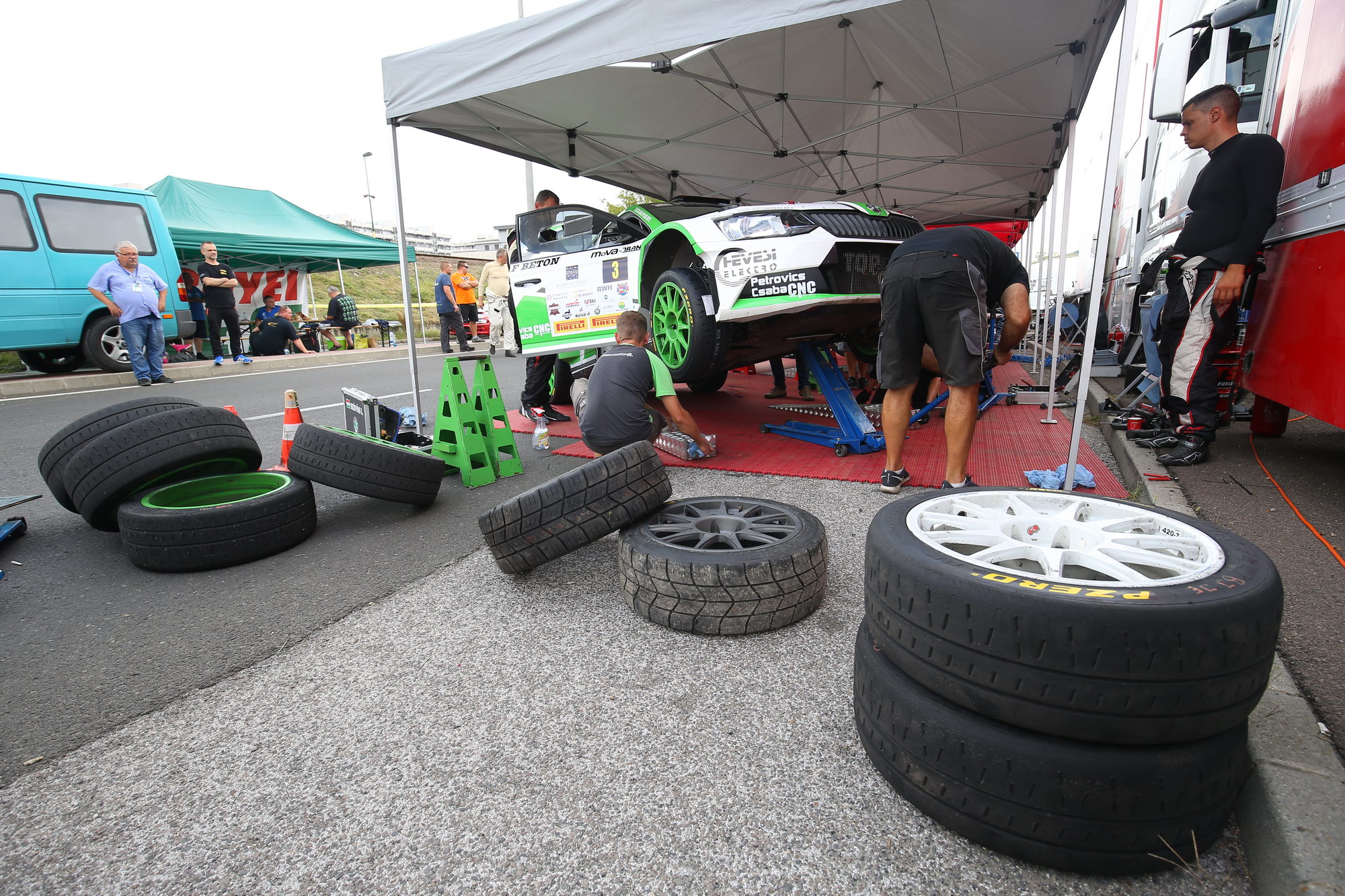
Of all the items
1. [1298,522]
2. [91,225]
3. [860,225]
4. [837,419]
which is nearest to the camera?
[1298,522]

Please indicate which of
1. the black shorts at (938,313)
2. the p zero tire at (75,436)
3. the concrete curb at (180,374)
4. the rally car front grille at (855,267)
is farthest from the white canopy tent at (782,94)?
the concrete curb at (180,374)

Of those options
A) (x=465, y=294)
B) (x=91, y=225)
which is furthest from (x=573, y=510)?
(x=465, y=294)

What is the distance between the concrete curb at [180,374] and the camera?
830cm

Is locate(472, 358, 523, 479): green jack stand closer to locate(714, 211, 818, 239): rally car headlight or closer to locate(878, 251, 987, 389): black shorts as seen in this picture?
locate(714, 211, 818, 239): rally car headlight

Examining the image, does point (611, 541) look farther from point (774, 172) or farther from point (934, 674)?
point (774, 172)

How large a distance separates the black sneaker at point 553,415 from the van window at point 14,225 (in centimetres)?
800

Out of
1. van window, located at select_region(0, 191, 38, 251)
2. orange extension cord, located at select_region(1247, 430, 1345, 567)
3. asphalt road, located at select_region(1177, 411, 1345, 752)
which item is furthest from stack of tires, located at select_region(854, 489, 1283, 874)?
van window, located at select_region(0, 191, 38, 251)

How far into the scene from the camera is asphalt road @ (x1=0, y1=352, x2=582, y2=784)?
184 centimetres

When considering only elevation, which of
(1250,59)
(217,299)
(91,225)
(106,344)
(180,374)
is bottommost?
(180,374)

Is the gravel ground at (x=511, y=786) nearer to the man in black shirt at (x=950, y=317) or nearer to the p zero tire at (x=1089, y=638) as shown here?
the p zero tire at (x=1089, y=638)

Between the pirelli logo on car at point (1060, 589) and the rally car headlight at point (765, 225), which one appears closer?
the pirelli logo on car at point (1060, 589)

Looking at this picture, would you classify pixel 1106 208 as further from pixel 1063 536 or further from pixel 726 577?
pixel 726 577

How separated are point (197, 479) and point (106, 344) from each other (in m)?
8.59

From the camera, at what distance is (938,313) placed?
3.24 metres
